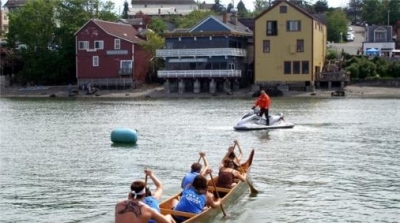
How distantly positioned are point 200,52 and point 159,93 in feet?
23.9

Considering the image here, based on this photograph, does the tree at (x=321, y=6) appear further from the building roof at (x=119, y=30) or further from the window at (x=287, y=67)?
the window at (x=287, y=67)

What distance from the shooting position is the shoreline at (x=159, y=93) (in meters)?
80.2

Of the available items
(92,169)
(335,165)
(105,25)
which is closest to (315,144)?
(335,165)

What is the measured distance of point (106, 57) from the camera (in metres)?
93.6

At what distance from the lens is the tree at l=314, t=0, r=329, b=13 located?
140 m

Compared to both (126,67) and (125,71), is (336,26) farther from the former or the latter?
(125,71)

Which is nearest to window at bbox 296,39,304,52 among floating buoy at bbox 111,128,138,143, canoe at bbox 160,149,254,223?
floating buoy at bbox 111,128,138,143

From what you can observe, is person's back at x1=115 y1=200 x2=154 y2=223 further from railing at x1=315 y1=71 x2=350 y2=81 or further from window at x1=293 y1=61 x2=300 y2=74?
window at x1=293 y1=61 x2=300 y2=74

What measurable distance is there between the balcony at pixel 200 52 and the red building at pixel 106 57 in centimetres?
676


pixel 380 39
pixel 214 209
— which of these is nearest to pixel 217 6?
pixel 380 39

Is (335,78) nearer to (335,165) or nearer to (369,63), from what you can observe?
(369,63)

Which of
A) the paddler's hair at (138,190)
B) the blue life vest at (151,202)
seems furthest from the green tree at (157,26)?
the paddler's hair at (138,190)

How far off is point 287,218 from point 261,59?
67816mm

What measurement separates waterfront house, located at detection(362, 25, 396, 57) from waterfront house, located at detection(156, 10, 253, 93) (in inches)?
1075
